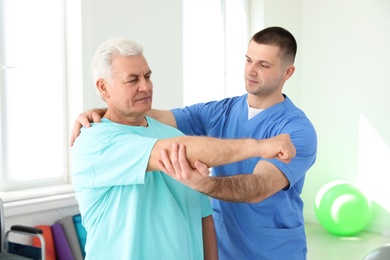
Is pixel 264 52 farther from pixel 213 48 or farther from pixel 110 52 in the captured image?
pixel 213 48

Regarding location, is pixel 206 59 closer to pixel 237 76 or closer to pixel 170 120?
pixel 237 76

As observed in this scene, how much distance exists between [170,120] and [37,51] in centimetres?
204

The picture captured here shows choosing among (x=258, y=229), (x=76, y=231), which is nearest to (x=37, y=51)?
(x=76, y=231)

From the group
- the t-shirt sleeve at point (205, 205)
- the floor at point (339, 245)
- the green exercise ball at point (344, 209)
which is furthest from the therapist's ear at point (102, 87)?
the green exercise ball at point (344, 209)

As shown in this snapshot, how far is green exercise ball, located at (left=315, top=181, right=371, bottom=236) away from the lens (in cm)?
514

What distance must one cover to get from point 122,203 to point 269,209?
0.63 meters

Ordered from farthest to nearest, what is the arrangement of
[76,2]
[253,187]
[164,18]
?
[164,18] < [76,2] < [253,187]

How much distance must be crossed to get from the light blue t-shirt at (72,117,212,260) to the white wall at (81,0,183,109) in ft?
7.75

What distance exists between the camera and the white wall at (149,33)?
3.88 meters

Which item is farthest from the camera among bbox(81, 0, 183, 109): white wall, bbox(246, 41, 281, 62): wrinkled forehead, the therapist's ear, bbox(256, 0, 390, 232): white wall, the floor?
bbox(256, 0, 390, 232): white wall

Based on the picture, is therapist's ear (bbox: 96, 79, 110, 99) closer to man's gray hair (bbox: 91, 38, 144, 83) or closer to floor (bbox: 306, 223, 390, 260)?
man's gray hair (bbox: 91, 38, 144, 83)

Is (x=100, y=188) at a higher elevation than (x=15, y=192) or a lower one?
higher

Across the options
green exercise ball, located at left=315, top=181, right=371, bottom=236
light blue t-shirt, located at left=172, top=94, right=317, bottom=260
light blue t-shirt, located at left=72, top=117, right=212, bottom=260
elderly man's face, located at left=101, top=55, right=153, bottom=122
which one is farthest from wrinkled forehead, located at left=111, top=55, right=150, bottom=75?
green exercise ball, located at left=315, top=181, right=371, bottom=236

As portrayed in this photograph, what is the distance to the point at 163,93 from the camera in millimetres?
4461
